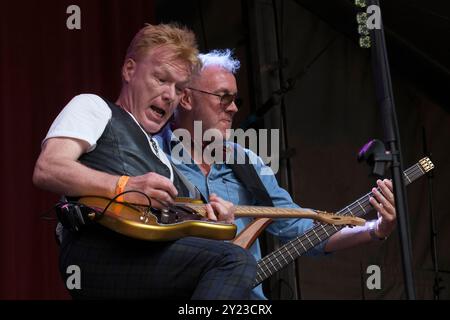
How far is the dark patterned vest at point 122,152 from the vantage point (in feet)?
6.42

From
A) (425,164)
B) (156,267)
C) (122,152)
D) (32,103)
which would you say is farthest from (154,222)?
(32,103)

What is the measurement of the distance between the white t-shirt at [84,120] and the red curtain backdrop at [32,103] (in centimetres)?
152

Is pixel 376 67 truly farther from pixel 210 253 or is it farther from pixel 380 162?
pixel 210 253

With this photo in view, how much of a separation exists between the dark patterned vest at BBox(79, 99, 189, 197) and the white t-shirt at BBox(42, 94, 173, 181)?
23mm

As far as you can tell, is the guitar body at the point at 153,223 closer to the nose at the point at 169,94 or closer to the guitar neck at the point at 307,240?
the nose at the point at 169,94

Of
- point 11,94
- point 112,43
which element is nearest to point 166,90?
point 11,94

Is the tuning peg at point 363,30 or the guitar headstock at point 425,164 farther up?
the tuning peg at point 363,30

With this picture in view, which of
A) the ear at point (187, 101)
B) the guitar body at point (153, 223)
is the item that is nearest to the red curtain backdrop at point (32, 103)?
the ear at point (187, 101)

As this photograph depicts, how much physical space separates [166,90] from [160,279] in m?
0.71

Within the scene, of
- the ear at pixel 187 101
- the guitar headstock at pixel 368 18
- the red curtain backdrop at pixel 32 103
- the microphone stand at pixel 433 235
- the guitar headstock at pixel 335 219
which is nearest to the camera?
the guitar headstock at pixel 368 18

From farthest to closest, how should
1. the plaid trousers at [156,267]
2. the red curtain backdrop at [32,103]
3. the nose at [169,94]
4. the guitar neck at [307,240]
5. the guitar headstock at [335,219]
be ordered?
the red curtain backdrop at [32,103], the guitar neck at [307,240], the guitar headstock at [335,219], the nose at [169,94], the plaid trousers at [156,267]

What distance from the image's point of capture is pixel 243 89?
4344 millimetres

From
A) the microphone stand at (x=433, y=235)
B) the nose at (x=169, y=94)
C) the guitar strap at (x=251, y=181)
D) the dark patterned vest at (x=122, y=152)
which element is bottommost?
the microphone stand at (x=433, y=235)
